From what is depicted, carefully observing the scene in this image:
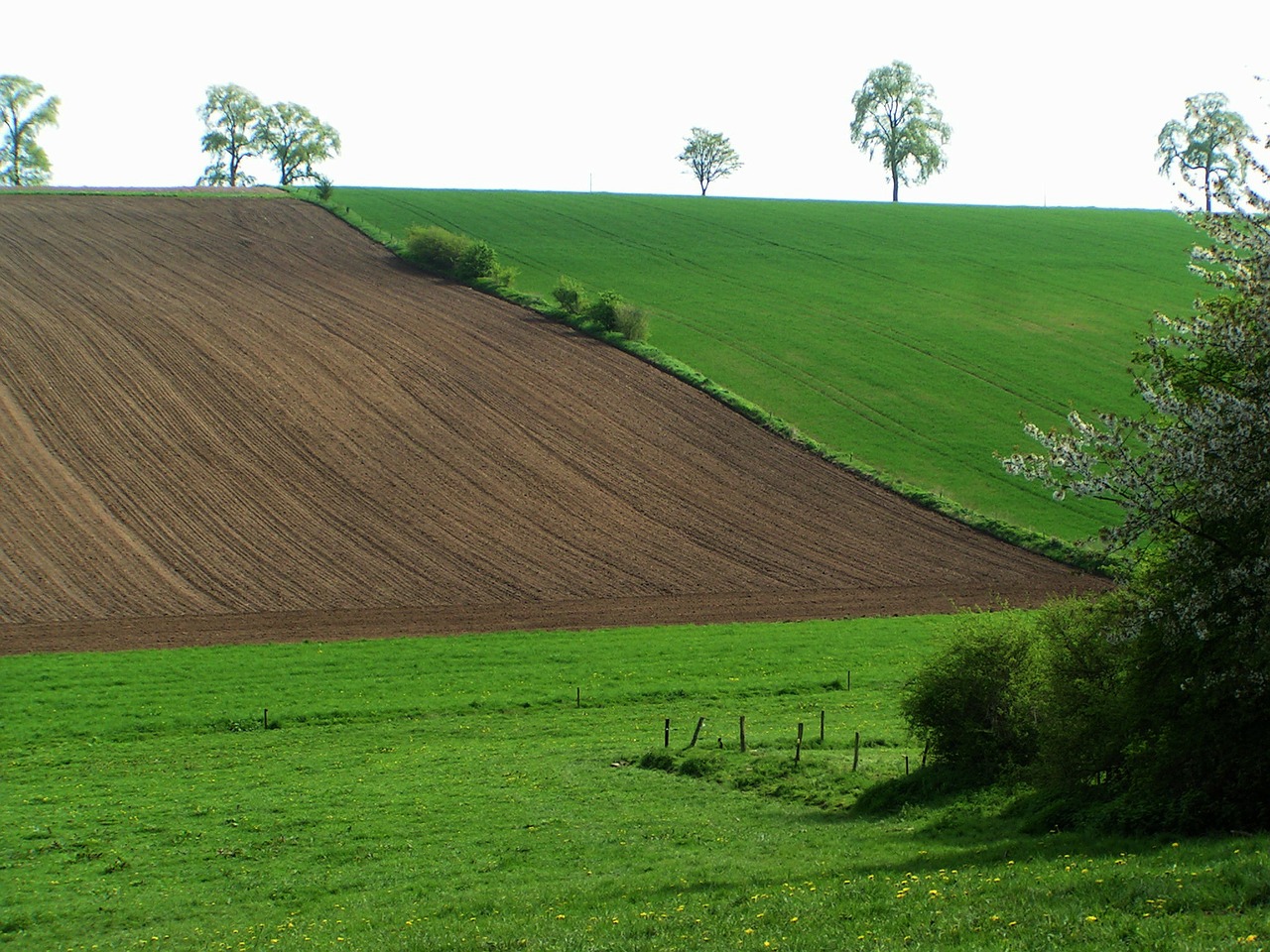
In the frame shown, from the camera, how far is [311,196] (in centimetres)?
9862

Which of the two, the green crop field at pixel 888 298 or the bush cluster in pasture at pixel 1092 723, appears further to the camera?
the green crop field at pixel 888 298

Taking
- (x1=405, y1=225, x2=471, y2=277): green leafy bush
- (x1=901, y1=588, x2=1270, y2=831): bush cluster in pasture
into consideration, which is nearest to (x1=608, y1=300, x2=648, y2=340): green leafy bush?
(x1=405, y1=225, x2=471, y2=277): green leafy bush

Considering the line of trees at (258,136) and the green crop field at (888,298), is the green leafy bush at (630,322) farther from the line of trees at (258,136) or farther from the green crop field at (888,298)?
the line of trees at (258,136)

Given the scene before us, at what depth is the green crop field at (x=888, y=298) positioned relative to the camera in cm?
5884

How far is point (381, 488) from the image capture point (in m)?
47.9

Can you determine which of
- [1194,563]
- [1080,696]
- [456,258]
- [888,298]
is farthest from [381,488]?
[888,298]

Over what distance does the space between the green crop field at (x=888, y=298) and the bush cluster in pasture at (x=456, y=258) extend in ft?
8.31

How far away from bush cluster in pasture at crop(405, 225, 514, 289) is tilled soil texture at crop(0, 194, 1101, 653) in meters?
6.97

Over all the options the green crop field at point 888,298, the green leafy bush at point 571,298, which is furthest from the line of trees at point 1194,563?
the green leafy bush at point 571,298

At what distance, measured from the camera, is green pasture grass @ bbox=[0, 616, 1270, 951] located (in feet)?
41.3

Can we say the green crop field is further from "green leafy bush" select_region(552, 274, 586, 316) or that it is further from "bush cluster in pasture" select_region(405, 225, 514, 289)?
"green leafy bush" select_region(552, 274, 586, 316)

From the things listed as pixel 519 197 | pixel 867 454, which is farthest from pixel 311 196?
pixel 867 454

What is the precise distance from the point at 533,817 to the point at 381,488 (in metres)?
28.4

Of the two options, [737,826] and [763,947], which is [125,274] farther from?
[763,947]
